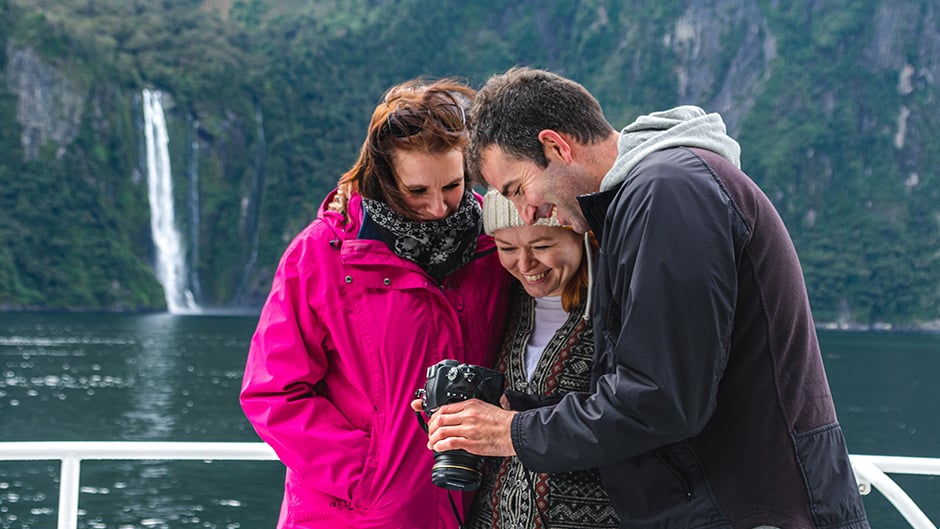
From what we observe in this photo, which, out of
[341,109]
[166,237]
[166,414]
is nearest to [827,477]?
[166,414]

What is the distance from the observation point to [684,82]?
132875mm

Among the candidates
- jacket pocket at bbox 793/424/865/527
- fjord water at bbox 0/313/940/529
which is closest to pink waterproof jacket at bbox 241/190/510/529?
jacket pocket at bbox 793/424/865/527

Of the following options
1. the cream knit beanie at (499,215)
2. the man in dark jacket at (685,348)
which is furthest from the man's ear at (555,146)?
the cream knit beanie at (499,215)

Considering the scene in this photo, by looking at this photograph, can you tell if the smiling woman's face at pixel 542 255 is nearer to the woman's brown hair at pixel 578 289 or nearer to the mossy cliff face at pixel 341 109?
the woman's brown hair at pixel 578 289

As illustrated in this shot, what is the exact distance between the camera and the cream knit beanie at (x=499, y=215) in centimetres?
229

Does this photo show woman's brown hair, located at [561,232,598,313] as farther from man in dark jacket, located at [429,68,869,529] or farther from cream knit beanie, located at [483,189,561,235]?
man in dark jacket, located at [429,68,869,529]

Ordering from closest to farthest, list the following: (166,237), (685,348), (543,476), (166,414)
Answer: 1. (685,348)
2. (543,476)
3. (166,414)
4. (166,237)

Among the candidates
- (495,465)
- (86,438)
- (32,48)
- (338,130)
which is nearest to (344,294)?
(495,465)

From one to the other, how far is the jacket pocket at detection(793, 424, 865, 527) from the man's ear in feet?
2.08

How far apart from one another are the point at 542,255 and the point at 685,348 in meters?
0.79

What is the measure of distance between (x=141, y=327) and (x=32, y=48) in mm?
44194

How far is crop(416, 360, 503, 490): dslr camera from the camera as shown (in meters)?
1.96

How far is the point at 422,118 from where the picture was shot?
2328 millimetres

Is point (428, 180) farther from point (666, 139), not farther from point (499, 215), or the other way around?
point (666, 139)
